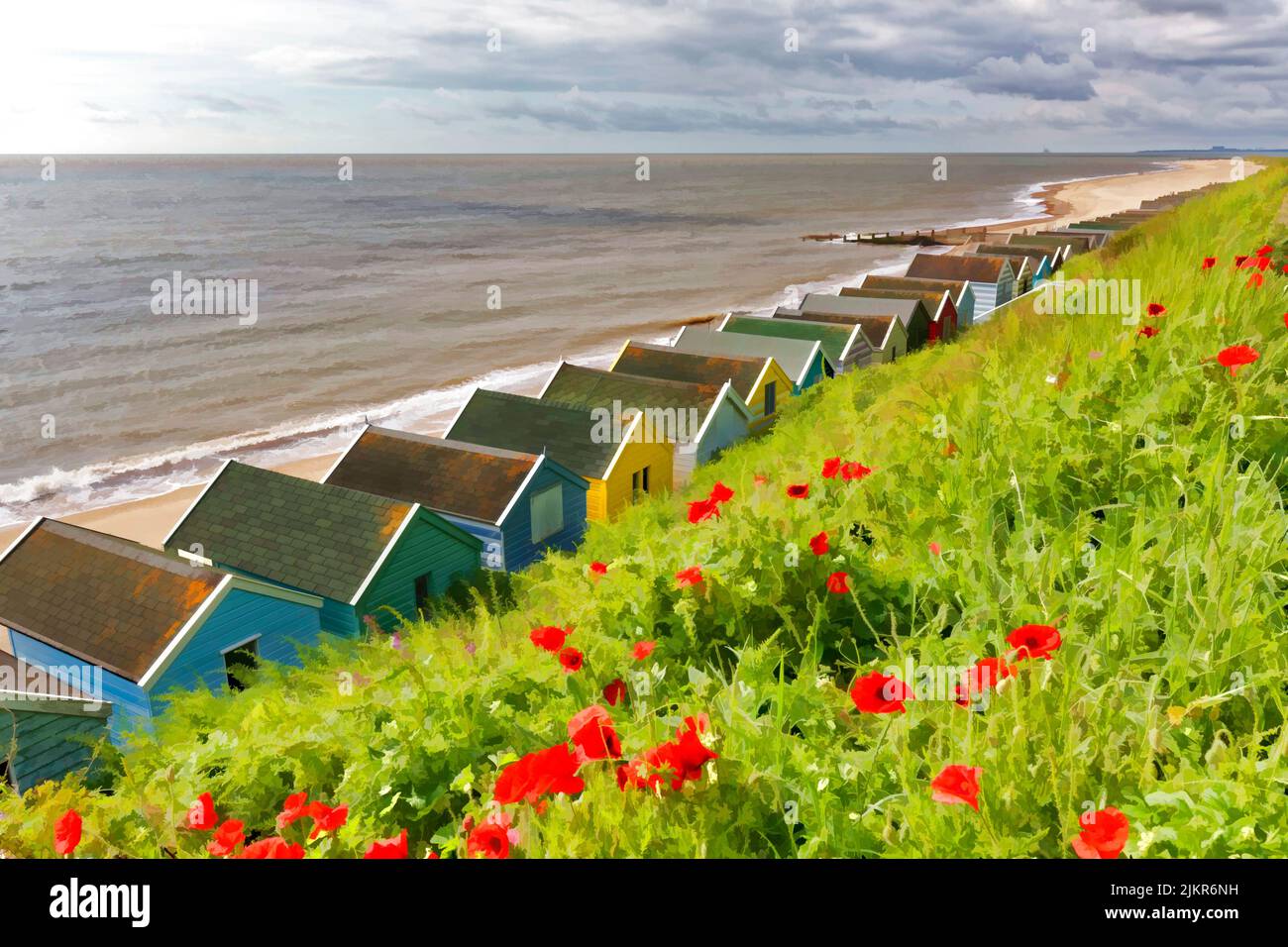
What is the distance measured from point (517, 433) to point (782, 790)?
22.0 metres

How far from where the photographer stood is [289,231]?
126 m

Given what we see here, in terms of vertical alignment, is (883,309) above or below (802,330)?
above

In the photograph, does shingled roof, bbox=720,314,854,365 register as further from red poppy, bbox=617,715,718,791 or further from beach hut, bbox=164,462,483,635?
red poppy, bbox=617,715,718,791

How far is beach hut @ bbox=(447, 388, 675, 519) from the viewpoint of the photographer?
75.6 feet

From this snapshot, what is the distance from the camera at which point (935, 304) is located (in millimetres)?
40938

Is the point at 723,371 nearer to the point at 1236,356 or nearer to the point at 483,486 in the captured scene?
the point at 483,486

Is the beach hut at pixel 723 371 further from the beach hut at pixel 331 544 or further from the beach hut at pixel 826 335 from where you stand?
the beach hut at pixel 331 544

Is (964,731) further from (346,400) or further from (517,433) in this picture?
(346,400)

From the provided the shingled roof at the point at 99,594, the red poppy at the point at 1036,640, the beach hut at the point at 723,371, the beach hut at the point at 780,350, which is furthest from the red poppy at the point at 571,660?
the beach hut at the point at 780,350

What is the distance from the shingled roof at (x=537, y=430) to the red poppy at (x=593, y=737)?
19961 millimetres

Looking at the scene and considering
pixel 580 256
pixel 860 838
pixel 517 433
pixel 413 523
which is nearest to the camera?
pixel 860 838

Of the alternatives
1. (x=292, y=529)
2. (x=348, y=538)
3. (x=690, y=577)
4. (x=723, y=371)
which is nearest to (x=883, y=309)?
(x=723, y=371)

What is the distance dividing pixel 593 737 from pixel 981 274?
159 ft
